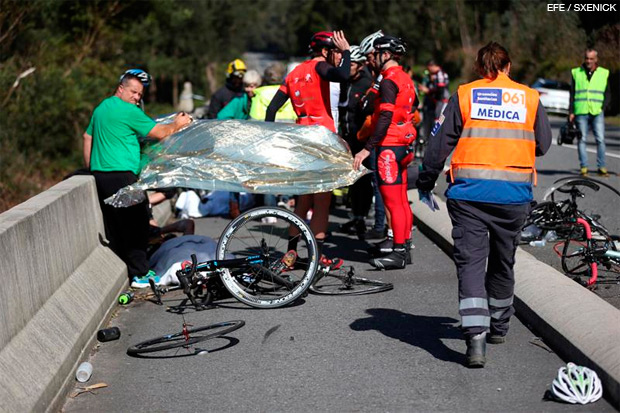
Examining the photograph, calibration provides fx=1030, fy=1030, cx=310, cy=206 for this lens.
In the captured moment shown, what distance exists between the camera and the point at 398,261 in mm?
9914

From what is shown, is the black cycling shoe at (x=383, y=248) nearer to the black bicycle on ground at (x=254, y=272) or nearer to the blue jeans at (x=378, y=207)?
the blue jeans at (x=378, y=207)

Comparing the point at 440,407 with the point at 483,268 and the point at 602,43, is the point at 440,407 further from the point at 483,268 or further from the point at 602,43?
the point at 602,43

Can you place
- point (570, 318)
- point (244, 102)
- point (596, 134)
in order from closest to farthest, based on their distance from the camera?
point (570, 318), point (244, 102), point (596, 134)

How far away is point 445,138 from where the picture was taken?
6.67 metres

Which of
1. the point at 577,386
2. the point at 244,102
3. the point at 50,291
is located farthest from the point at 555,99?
the point at 577,386

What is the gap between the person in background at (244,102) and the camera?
13875 millimetres

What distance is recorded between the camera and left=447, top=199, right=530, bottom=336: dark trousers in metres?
6.50

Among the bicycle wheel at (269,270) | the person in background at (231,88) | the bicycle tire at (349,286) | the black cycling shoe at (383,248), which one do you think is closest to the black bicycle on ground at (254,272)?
the bicycle wheel at (269,270)

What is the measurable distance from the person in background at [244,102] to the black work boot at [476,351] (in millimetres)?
7890

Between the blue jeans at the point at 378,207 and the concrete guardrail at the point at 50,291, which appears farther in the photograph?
the blue jeans at the point at 378,207

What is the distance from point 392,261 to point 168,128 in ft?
8.20

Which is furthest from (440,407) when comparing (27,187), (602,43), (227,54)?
(227,54)

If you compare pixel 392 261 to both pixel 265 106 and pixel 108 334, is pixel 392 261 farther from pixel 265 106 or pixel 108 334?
pixel 265 106

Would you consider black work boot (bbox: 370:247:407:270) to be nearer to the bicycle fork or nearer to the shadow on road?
the shadow on road
